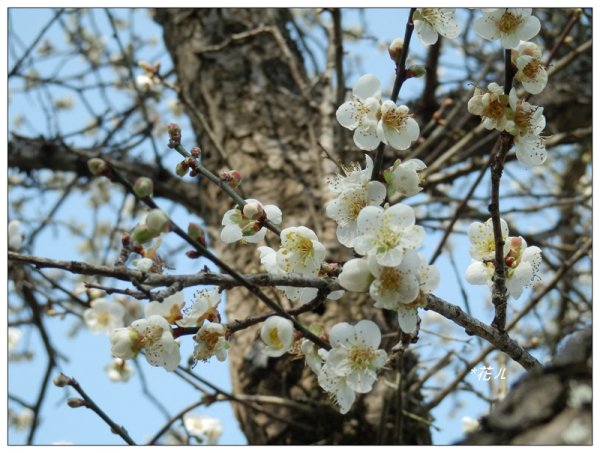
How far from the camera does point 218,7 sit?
2.78 meters

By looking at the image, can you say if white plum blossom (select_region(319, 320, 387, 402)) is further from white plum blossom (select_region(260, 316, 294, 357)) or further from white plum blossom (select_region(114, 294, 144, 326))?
white plum blossom (select_region(114, 294, 144, 326))

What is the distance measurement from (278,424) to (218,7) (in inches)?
64.1

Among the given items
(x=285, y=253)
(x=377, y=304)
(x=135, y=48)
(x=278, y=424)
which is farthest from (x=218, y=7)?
(x=377, y=304)

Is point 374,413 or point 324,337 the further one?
point 374,413

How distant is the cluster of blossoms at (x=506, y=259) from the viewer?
3.99ft

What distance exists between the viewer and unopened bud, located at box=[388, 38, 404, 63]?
1.15 metres

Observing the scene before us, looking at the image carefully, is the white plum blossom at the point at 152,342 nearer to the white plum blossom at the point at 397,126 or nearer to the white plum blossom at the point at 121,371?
the white plum blossom at the point at 397,126

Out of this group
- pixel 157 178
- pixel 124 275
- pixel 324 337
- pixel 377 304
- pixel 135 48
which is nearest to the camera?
pixel 124 275

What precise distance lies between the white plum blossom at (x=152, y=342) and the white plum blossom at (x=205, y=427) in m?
1.49

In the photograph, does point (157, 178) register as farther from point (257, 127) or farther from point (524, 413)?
point (524, 413)

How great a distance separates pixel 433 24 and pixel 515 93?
0.21 m

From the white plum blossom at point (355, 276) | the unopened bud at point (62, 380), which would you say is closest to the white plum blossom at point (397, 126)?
the white plum blossom at point (355, 276)

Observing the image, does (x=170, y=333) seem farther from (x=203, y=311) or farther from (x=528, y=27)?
(x=528, y=27)

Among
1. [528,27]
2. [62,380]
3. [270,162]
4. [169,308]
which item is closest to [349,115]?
[528,27]
